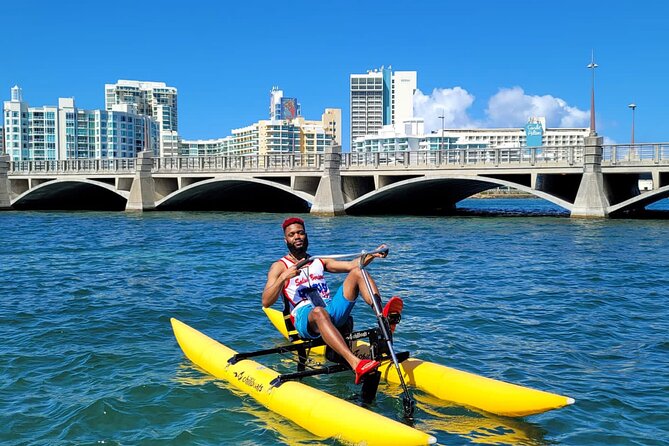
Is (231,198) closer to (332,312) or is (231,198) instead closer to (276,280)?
(276,280)

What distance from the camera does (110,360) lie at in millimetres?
9625

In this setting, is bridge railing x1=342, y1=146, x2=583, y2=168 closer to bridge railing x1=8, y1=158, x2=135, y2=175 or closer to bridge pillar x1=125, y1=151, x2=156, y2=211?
bridge pillar x1=125, y1=151, x2=156, y2=211

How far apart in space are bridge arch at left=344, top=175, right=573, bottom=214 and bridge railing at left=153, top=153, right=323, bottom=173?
15.0 feet

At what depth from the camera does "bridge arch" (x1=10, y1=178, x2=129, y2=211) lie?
58.9 m

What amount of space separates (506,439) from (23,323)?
9.05 meters

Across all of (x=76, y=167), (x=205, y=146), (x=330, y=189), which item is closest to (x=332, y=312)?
(x=330, y=189)

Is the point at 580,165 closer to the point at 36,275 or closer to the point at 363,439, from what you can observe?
the point at 36,275

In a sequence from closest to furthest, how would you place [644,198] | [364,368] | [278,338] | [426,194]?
[364,368] → [278,338] → [644,198] → [426,194]

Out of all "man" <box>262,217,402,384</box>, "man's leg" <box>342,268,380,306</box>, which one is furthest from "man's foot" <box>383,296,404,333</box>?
"man's leg" <box>342,268,380,306</box>

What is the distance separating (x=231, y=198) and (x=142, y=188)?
8032mm

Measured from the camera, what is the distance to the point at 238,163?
48.7 metres

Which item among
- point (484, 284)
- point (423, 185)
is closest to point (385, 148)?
point (423, 185)

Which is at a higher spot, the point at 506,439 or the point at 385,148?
the point at 385,148

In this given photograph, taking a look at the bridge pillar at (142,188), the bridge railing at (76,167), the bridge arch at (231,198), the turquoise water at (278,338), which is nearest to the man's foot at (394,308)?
the turquoise water at (278,338)
